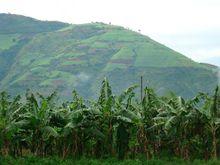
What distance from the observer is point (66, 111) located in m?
22.7

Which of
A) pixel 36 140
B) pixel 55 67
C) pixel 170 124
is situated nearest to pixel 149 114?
pixel 170 124

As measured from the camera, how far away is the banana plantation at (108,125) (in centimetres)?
2044

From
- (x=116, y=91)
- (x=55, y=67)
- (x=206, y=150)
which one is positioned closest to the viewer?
(x=206, y=150)

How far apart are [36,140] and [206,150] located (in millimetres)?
9430

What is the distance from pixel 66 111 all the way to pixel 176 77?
15496 cm

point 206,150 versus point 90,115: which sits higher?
point 90,115

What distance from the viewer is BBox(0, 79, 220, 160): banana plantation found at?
20.4m

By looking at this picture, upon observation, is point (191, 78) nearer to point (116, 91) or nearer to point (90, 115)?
point (116, 91)

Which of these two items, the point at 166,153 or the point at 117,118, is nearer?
the point at 117,118

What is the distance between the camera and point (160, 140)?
25.6m

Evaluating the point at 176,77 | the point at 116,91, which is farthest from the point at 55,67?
the point at 176,77

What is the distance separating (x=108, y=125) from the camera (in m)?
21.5

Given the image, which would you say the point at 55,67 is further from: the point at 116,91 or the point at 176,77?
the point at 176,77

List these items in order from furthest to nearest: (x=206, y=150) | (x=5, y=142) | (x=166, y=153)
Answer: (x=166, y=153)
(x=206, y=150)
(x=5, y=142)
